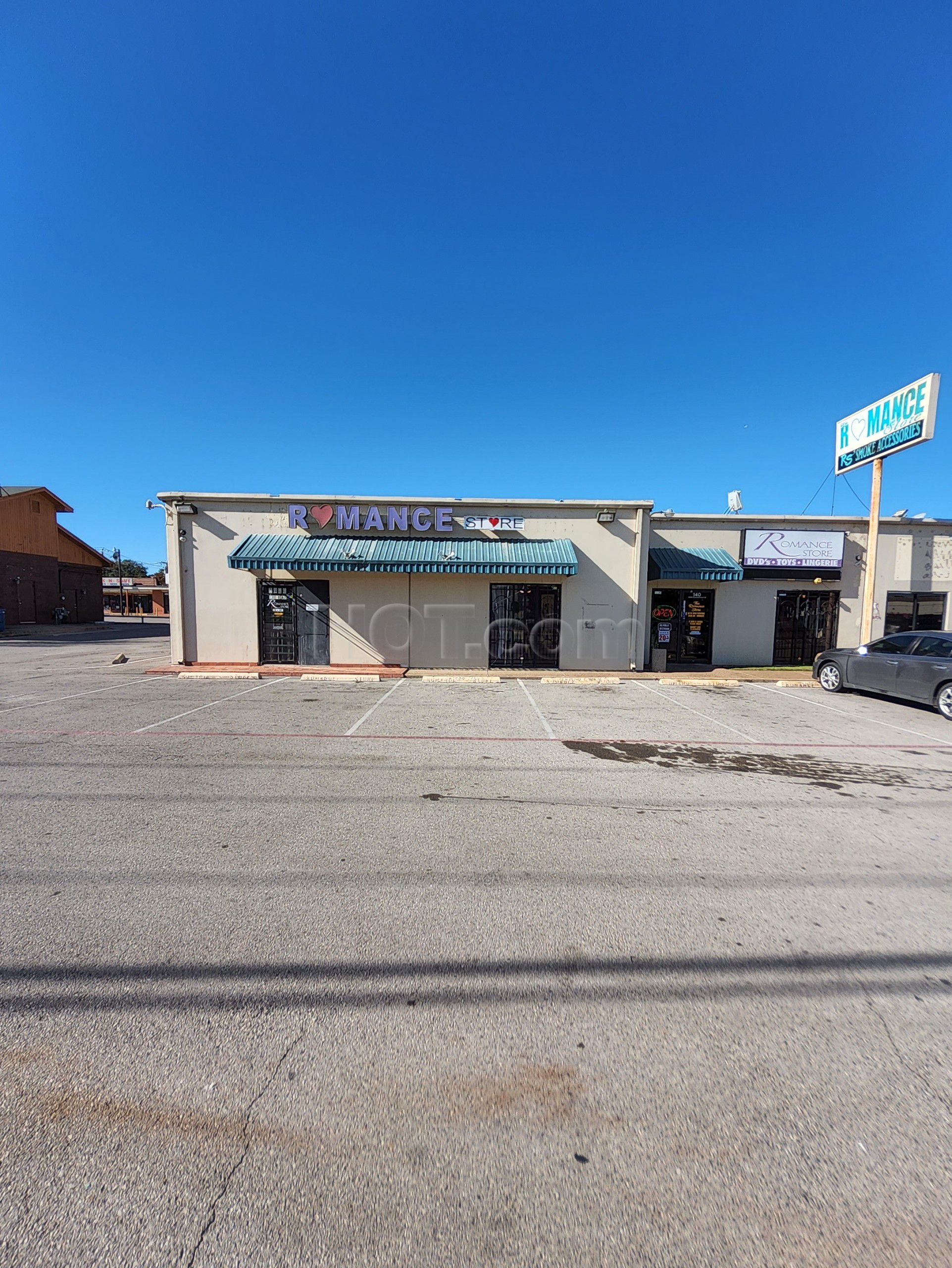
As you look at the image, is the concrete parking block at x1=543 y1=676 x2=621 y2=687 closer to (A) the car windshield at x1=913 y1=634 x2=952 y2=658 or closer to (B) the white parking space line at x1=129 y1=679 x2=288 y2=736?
(A) the car windshield at x1=913 y1=634 x2=952 y2=658

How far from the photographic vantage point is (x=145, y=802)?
17.5ft

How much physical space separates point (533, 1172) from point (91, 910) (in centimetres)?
314

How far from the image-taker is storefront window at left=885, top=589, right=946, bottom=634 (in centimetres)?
1756

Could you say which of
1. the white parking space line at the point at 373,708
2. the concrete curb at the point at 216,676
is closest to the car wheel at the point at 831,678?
the white parking space line at the point at 373,708

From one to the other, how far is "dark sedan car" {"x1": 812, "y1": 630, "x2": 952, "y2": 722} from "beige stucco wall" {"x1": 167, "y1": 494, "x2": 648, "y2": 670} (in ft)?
18.0

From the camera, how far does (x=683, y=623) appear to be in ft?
57.6

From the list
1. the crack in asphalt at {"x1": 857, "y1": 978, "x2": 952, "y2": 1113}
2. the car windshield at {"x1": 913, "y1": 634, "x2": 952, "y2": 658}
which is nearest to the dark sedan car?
the car windshield at {"x1": 913, "y1": 634, "x2": 952, "y2": 658}

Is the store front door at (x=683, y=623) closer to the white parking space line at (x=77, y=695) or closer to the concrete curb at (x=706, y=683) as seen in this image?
the concrete curb at (x=706, y=683)

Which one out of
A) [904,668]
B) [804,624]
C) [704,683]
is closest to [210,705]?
[704,683]

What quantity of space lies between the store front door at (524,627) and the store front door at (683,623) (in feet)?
11.7

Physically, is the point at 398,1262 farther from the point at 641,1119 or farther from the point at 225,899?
the point at 225,899

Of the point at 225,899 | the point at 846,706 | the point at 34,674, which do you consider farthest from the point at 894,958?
the point at 34,674

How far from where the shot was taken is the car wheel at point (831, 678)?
1283 centimetres

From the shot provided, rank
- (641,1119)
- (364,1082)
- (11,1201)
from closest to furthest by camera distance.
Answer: (11,1201)
(641,1119)
(364,1082)
